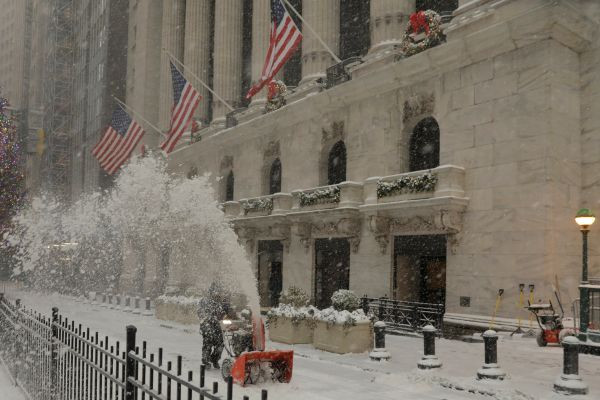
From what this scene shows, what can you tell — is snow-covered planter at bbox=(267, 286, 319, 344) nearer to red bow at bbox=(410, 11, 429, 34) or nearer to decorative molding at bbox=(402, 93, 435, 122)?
decorative molding at bbox=(402, 93, 435, 122)

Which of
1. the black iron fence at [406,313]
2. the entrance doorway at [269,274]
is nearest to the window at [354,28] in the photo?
the entrance doorway at [269,274]

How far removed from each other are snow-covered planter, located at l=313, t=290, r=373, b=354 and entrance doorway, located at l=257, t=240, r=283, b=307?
14.7m

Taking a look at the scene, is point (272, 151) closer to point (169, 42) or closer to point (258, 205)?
point (258, 205)

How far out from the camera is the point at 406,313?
65.7 ft

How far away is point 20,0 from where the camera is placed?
9650 cm

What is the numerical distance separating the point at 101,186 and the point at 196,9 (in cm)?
2396

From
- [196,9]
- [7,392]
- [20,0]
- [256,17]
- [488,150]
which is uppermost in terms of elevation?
[20,0]

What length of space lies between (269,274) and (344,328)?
647 inches

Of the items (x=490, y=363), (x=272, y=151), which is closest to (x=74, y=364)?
(x=490, y=363)

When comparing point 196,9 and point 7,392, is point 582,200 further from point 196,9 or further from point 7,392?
point 196,9

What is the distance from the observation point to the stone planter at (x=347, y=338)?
1434cm

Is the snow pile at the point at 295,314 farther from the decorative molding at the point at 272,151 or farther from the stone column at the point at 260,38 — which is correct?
the stone column at the point at 260,38

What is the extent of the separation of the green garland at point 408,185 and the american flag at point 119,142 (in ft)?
53.7

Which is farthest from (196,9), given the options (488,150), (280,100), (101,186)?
(488,150)
